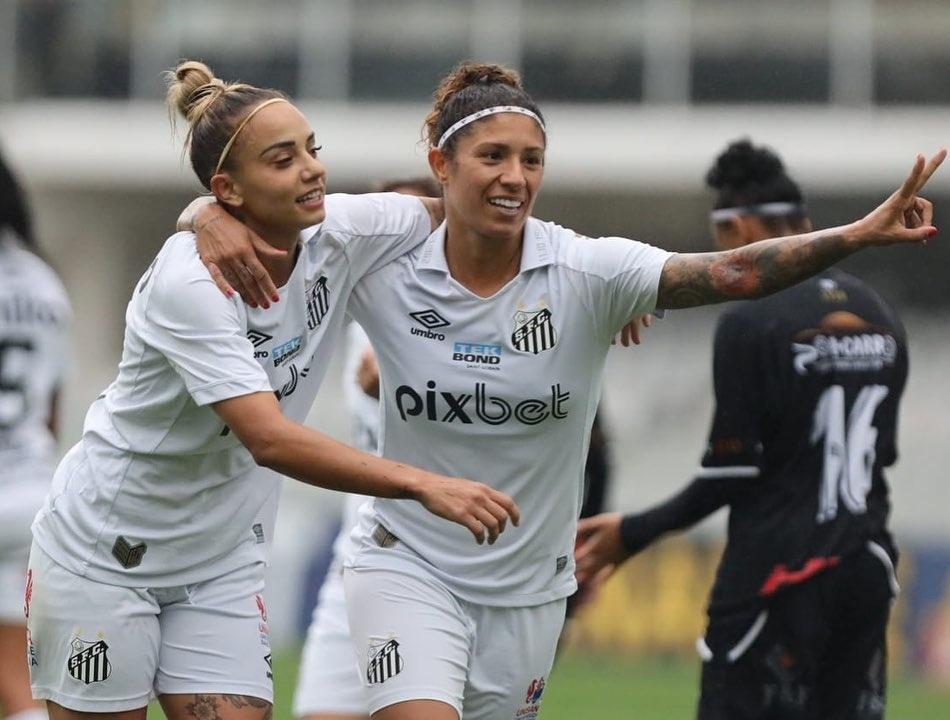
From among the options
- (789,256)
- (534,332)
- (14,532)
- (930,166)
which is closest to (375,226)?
(534,332)

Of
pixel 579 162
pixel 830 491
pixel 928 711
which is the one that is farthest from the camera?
pixel 579 162

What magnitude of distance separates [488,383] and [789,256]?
927 millimetres

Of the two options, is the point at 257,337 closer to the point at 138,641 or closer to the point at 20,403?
the point at 138,641

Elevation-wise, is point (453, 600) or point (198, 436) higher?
point (198, 436)

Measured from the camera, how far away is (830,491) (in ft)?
20.8

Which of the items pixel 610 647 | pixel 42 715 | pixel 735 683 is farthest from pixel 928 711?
pixel 42 715

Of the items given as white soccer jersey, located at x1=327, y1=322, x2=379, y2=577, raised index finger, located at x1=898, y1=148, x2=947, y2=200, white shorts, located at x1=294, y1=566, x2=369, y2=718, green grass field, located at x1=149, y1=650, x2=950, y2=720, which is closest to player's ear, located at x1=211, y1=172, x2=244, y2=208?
raised index finger, located at x1=898, y1=148, x2=947, y2=200

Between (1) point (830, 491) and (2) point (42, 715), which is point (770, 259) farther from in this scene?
(2) point (42, 715)

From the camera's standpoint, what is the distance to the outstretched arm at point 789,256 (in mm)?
4879

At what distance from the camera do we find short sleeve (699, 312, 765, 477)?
628 centimetres

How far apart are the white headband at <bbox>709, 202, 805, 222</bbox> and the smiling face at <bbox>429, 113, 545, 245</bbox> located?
1371 millimetres

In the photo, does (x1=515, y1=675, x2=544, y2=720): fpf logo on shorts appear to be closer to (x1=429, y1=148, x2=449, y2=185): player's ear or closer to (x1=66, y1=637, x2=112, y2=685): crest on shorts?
(x1=66, y1=637, x2=112, y2=685): crest on shorts

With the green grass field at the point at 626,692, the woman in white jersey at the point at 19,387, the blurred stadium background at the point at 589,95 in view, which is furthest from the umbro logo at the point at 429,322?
the blurred stadium background at the point at 589,95

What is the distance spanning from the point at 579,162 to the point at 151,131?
5.89 metres
